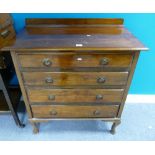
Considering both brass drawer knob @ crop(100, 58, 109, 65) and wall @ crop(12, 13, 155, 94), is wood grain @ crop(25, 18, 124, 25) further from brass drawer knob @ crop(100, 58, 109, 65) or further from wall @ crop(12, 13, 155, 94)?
brass drawer knob @ crop(100, 58, 109, 65)

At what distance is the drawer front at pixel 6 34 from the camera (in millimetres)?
1003

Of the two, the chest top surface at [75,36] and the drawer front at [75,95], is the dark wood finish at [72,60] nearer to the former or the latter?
the chest top surface at [75,36]

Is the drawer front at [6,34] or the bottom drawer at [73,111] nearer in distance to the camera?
the drawer front at [6,34]

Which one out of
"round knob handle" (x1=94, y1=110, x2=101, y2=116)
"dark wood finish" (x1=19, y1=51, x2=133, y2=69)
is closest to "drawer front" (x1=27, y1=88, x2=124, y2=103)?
"round knob handle" (x1=94, y1=110, x2=101, y2=116)

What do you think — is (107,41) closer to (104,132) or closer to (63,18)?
(63,18)

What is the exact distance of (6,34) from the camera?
105cm

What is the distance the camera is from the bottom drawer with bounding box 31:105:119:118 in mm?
1251

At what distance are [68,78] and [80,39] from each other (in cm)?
27

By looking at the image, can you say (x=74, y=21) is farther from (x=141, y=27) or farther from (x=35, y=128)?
(x=35, y=128)

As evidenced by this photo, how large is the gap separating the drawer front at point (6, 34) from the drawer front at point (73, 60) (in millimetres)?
196

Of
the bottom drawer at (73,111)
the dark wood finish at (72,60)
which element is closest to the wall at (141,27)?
the dark wood finish at (72,60)

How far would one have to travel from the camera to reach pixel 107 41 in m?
0.97

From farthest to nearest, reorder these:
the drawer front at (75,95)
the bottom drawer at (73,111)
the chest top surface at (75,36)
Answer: the bottom drawer at (73,111)
the drawer front at (75,95)
the chest top surface at (75,36)

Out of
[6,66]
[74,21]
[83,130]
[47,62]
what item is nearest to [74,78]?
[47,62]
